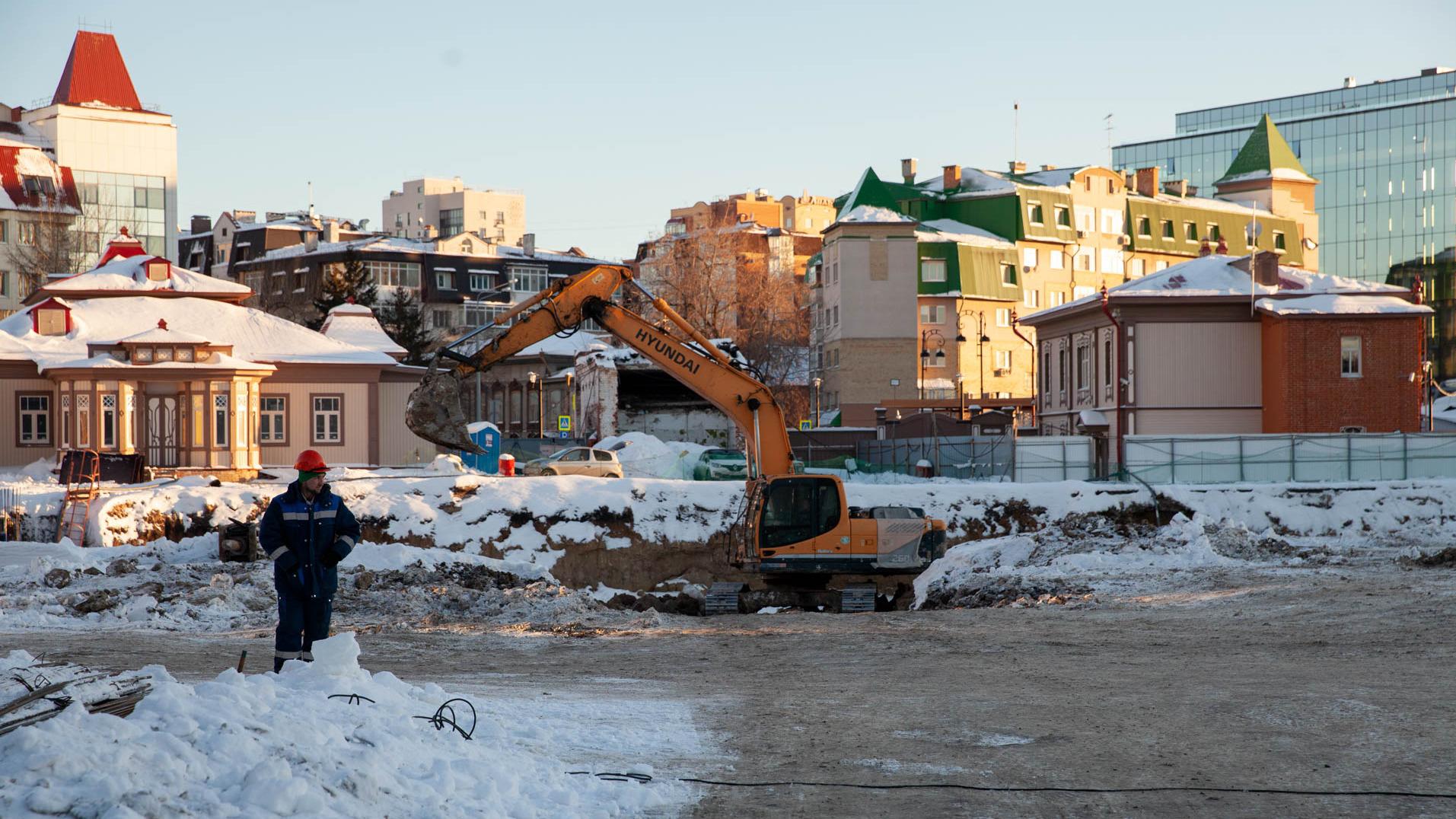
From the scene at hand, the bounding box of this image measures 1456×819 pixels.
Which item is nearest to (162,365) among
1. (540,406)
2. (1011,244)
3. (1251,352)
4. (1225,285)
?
(540,406)

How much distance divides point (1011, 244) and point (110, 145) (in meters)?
50.8

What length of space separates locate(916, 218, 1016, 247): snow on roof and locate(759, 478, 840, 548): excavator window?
57.1m

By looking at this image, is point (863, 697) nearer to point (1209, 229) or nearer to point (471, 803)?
point (471, 803)

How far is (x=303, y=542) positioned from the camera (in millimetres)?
11195

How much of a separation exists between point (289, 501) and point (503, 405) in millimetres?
58041

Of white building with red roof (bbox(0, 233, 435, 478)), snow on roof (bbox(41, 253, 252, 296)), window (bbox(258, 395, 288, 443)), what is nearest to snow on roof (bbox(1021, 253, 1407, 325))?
white building with red roof (bbox(0, 233, 435, 478))

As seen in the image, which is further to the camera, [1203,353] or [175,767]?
[1203,353]

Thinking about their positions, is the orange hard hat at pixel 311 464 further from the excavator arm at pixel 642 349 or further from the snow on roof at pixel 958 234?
the snow on roof at pixel 958 234

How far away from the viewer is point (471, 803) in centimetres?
727

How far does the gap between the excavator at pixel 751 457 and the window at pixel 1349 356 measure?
21.2 m

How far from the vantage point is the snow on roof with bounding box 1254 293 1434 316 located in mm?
39250

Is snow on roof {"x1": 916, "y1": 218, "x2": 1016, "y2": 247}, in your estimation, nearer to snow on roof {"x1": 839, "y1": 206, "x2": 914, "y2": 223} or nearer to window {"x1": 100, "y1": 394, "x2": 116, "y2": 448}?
snow on roof {"x1": 839, "y1": 206, "x2": 914, "y2": 223}

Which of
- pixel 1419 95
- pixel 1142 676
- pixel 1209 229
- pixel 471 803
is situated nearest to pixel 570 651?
pixel 1142 676

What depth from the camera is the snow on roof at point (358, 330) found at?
4997cm
